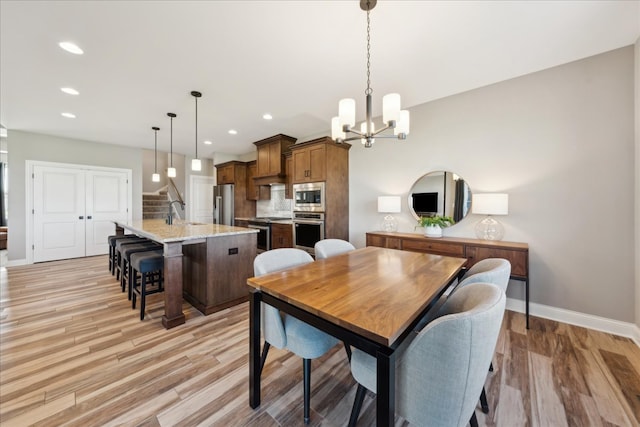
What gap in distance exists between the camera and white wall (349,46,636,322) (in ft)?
7.41

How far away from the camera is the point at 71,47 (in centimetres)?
221

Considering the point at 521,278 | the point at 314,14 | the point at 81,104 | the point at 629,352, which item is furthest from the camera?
the point at 81,104

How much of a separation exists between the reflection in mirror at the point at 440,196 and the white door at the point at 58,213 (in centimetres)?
696

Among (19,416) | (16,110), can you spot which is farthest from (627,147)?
(16,110)

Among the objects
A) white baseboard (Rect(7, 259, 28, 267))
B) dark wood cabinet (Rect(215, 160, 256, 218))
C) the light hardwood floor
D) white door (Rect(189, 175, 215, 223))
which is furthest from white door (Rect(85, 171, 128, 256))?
the light hardwood floor

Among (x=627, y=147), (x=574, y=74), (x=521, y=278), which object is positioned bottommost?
(x=521, y=278)

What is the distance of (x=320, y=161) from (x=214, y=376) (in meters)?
3.18

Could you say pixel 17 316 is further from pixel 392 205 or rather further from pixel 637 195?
pixel 637 195

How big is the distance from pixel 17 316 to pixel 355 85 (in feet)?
15.1

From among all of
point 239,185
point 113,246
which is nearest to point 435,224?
point 239,185

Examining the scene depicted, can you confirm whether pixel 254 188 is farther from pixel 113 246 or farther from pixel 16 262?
pixel 16 262

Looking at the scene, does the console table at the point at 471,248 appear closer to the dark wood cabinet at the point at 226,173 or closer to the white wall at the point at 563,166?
the white wall at the point at 563,166

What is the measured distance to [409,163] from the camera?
11.7 ft

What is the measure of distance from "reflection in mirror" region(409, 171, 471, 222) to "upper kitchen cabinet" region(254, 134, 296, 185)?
2698mm
